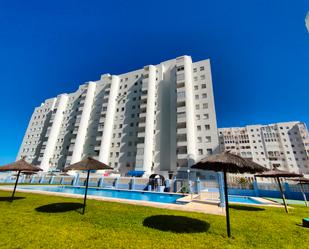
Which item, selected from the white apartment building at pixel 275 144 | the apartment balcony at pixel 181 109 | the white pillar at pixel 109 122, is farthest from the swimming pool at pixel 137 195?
the white apartment building at pixel 275 144

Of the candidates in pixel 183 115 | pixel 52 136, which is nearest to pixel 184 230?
pixel 183 115

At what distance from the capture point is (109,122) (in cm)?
4656

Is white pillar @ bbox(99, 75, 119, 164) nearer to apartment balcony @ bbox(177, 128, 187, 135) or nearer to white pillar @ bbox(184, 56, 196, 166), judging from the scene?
apartment balcony @ bbox(177, 128, 187, 135)

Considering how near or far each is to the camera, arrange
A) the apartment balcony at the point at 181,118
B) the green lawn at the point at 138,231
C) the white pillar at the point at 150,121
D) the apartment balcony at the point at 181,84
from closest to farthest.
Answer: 1. the green lawn at the point at 138,231
2. the white pillar at the point at 150,121
3. the apartment balcony at the point at 181,118
4. the apartment balcony at the point at 181,84

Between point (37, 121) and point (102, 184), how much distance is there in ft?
188

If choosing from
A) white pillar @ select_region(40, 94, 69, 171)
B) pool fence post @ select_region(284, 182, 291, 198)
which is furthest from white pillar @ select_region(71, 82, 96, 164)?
pool fence post @ select_region(284, 182, 291, 198)

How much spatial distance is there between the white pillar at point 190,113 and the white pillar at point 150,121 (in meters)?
9.15

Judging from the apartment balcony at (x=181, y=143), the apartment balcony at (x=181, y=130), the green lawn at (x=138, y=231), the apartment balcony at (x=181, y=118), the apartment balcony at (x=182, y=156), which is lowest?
the green lawn at (x=138, y=231)

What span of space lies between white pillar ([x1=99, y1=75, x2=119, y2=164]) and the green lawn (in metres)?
35.4

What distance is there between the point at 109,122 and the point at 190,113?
78.4 ft

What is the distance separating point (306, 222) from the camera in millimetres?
7117

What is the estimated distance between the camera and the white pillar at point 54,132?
5053 centimetres

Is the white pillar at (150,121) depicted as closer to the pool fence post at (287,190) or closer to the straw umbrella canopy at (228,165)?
the pool fence post at (287,190)

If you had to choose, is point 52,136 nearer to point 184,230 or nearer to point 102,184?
point 102,184
